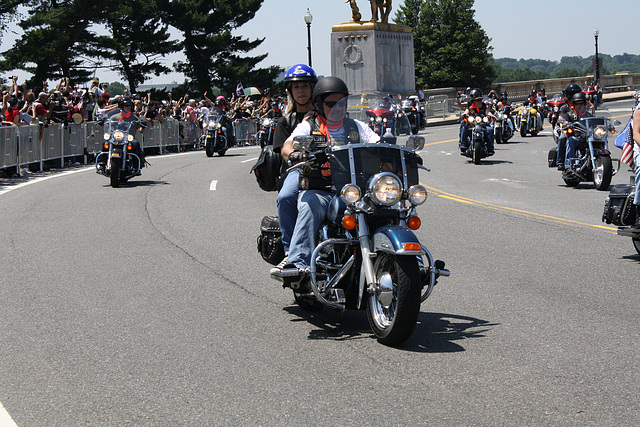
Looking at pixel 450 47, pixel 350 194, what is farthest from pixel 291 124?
pixel 450 47

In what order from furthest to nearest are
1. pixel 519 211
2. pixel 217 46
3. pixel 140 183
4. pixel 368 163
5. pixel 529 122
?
pixel 217 46 → pixel 529 122 → pixel 140 183 → pixel 519 211 → pixel 368 163

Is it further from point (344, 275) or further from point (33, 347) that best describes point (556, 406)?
point (33, 347)

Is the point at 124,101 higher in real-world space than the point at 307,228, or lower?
higher

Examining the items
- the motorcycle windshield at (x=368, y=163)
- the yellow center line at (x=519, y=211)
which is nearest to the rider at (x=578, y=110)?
the yellow center line at (x=519, y=211)

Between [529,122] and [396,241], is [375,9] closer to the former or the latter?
[529,122]

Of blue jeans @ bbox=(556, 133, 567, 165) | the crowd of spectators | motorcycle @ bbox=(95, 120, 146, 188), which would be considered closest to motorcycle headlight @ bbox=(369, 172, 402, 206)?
blue jeans @ bbox=(556, 133, 567, 165)

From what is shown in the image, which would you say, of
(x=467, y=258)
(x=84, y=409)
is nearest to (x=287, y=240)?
(x=84, y=409)

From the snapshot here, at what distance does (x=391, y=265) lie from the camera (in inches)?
A: 227

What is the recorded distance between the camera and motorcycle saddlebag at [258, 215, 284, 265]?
688cm

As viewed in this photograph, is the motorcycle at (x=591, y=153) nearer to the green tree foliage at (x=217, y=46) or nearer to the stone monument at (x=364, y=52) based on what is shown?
the stone monument at (x=364, y=52)

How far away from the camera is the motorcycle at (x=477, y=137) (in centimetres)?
2356

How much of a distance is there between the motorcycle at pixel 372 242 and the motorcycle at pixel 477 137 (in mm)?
17680

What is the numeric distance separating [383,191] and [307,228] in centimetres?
74

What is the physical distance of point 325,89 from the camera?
255 inches
